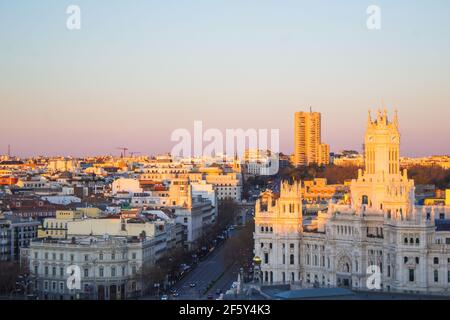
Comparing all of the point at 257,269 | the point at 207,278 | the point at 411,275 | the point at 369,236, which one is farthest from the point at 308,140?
the point at 411,275

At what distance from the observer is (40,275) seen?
51.1 metres

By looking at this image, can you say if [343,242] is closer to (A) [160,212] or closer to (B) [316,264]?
(B) [316,264]

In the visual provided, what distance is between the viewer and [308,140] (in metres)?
159

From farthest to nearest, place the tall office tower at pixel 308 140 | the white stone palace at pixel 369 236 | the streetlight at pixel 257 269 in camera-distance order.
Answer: the tall office tower at pixel 308 140 < the streetlight at pixel 257 269 < the white stone palace at pixel 369 236

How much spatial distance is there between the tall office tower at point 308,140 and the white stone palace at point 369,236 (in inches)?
3986

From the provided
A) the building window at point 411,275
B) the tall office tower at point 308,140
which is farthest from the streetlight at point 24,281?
the tall office tower at point 308,140

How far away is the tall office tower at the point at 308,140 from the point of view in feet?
512

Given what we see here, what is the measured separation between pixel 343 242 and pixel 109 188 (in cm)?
5805

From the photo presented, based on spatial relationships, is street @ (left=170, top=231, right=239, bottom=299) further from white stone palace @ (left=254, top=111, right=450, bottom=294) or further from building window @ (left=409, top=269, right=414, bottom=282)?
building window @ (left=409, top=269, right=414, bottom=282)

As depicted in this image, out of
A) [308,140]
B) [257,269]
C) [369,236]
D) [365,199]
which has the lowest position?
[257,269]

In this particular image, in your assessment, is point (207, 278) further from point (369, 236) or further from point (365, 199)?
point (369, 236)

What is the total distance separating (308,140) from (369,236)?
365ft

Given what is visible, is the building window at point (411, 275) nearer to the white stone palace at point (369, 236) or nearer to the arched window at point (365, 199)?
the white stone palace at point (369, 236)

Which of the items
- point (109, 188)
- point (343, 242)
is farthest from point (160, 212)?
point (109, 188)
